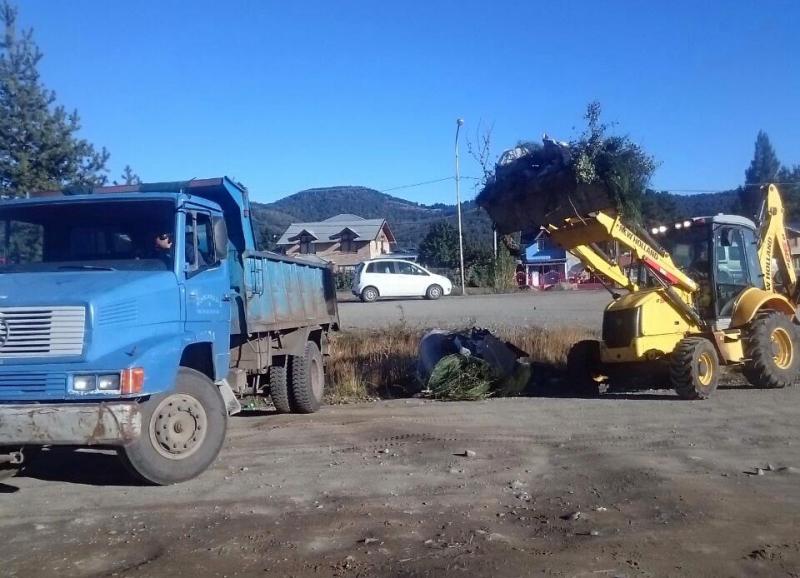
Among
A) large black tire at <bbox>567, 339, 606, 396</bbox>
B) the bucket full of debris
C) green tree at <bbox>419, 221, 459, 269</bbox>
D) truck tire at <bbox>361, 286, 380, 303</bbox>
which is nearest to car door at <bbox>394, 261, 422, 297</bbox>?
truck tire at <bbox>361, 286, 380, 303</bbox>

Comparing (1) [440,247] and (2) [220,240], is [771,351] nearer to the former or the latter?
(2) [220,240]

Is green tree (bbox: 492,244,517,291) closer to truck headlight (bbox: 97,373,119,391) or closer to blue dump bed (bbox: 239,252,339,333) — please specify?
blue dump bed (bbox: 239,252,339,333)

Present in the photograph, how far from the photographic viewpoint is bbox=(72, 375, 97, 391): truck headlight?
6.67 m

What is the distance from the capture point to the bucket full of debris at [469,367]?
13.2 m

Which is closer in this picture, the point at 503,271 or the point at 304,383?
the point at 304,383

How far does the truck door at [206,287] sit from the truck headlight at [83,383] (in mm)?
1267

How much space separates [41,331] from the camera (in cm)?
675

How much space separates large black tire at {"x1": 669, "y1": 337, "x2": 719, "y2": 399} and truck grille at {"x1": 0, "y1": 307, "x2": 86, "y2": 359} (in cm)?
842

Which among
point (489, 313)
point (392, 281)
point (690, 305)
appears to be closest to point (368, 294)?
point (392, 281)

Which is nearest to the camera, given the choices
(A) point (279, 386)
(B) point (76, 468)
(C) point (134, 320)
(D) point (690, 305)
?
(C) point (134, 320)

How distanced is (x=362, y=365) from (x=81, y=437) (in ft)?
30.3

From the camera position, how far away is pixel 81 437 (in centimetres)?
652

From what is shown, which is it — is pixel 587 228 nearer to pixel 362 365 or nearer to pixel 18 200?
pixel 362 365

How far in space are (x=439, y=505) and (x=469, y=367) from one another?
6871 mm
